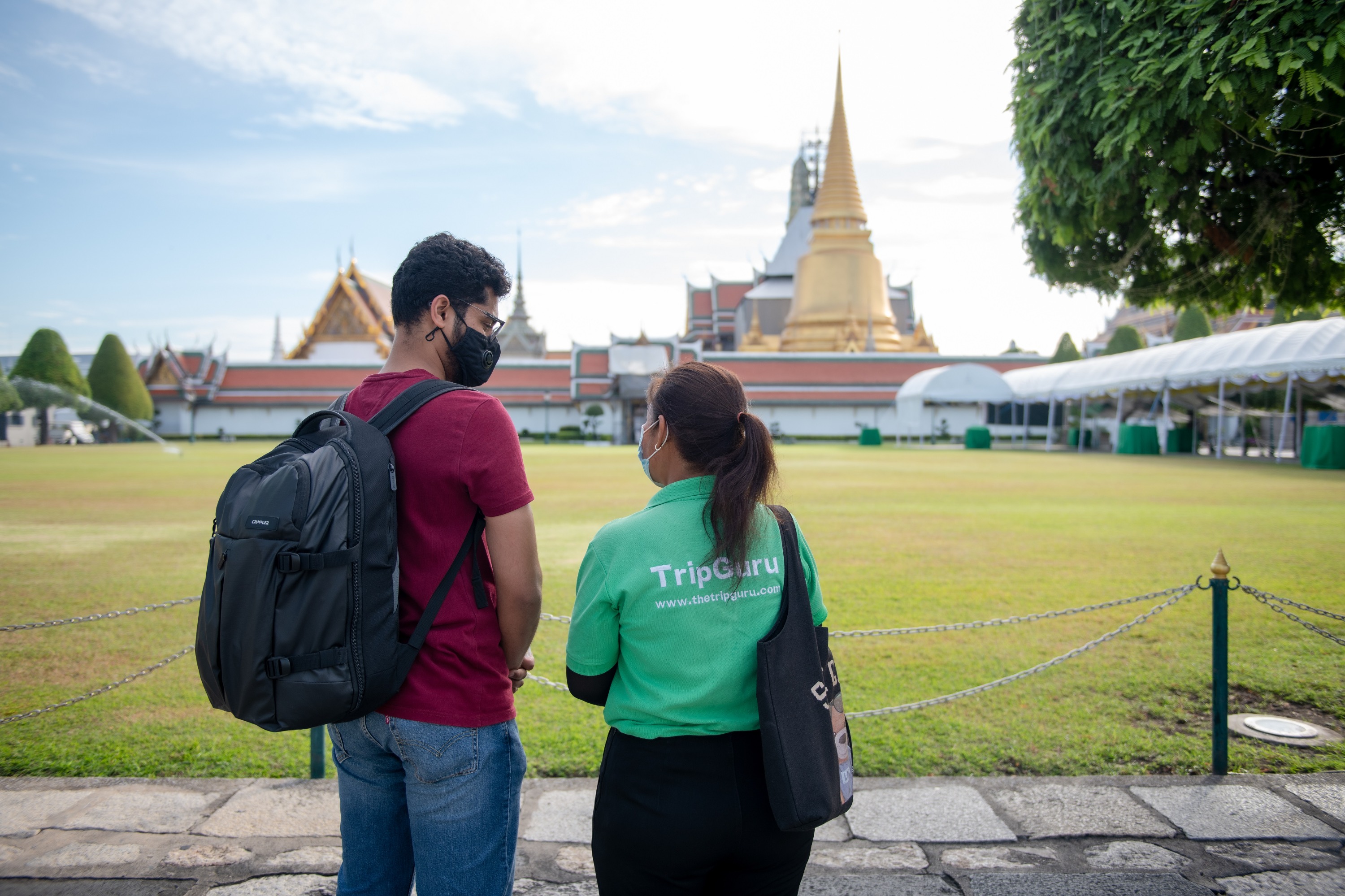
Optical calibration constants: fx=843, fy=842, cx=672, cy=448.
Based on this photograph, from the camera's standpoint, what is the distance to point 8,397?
34812mm

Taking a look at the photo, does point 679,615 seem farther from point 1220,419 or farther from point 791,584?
point 1220,419

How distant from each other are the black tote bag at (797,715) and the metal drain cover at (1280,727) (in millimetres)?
3225

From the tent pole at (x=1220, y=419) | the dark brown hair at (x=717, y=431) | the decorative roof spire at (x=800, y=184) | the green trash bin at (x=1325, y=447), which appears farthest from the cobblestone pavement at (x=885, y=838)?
the decorative roof spire at (x=800, y=184)

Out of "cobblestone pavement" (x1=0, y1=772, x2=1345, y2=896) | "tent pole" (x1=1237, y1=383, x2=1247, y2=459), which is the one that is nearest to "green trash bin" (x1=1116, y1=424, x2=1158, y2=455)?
"tent pole" (x1=1237, y1=383, x2=1247, y2=459)

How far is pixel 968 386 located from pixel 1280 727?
2987cm

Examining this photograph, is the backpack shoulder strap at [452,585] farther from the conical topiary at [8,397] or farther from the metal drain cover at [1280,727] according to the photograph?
the conical topiary at [8,397]

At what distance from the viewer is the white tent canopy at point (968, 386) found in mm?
31969

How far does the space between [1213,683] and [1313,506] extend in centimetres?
1015

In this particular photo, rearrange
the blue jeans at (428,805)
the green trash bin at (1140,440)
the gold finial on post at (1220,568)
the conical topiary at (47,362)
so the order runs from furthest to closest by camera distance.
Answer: the conical topiary at (47,362) < the green trash bin at (1140,440) < the gold finial on post at (1220,568) < the blue jeans at (428,805)

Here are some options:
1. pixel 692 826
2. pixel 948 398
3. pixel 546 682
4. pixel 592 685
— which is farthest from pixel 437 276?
pixel 948 398

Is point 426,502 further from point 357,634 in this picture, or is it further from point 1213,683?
point 1213,683

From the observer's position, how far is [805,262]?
156ft

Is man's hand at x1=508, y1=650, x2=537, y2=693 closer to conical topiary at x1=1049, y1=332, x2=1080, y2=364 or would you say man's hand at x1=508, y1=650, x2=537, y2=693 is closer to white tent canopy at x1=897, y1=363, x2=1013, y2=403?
white tent canopy at x1=897, y1=363, x2=1013, y2=403

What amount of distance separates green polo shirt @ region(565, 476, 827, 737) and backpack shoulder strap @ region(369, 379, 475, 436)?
45cm
